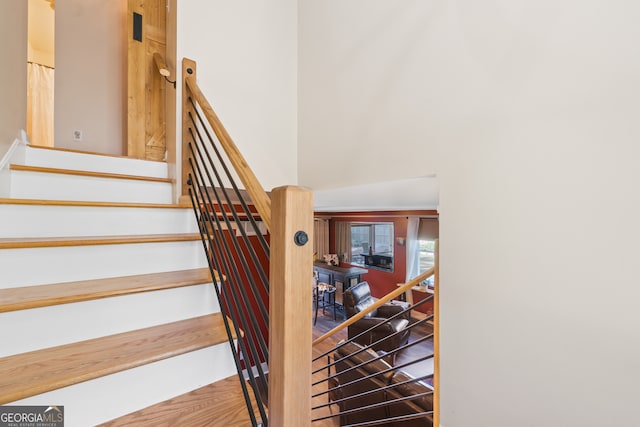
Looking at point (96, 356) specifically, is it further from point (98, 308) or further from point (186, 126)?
point (186, 126)

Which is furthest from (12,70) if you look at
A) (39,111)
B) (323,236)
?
(323,236)

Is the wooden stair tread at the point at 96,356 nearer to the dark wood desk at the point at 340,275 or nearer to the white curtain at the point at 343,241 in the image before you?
the dark wood desk at the point at 340,275

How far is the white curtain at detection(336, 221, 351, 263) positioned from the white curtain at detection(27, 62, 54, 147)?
685 centimetres

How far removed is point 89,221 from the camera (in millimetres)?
1473

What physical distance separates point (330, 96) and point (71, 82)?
3.12m

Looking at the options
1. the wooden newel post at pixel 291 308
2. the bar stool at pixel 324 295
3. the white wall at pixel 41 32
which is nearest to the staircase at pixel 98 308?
the wooden newel post at pixel 291 308

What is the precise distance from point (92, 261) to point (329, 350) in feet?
10.4

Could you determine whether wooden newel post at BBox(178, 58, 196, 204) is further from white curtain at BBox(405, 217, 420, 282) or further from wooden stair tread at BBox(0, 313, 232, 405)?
white curtain at BBox(405, 217, 420, 282)

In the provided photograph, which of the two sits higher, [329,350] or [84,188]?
[84,188]

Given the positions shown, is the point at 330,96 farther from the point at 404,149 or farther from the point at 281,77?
the point at 404,149

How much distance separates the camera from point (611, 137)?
841mm

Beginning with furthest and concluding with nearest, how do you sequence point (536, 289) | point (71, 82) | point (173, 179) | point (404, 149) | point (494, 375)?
point (71, 82)
point (173, 179)
point (404, 149)
point (494, 375)
point (536, 289)

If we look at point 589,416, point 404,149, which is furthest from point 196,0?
point 589,416

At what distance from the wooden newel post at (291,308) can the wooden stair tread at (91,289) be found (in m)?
0.77
